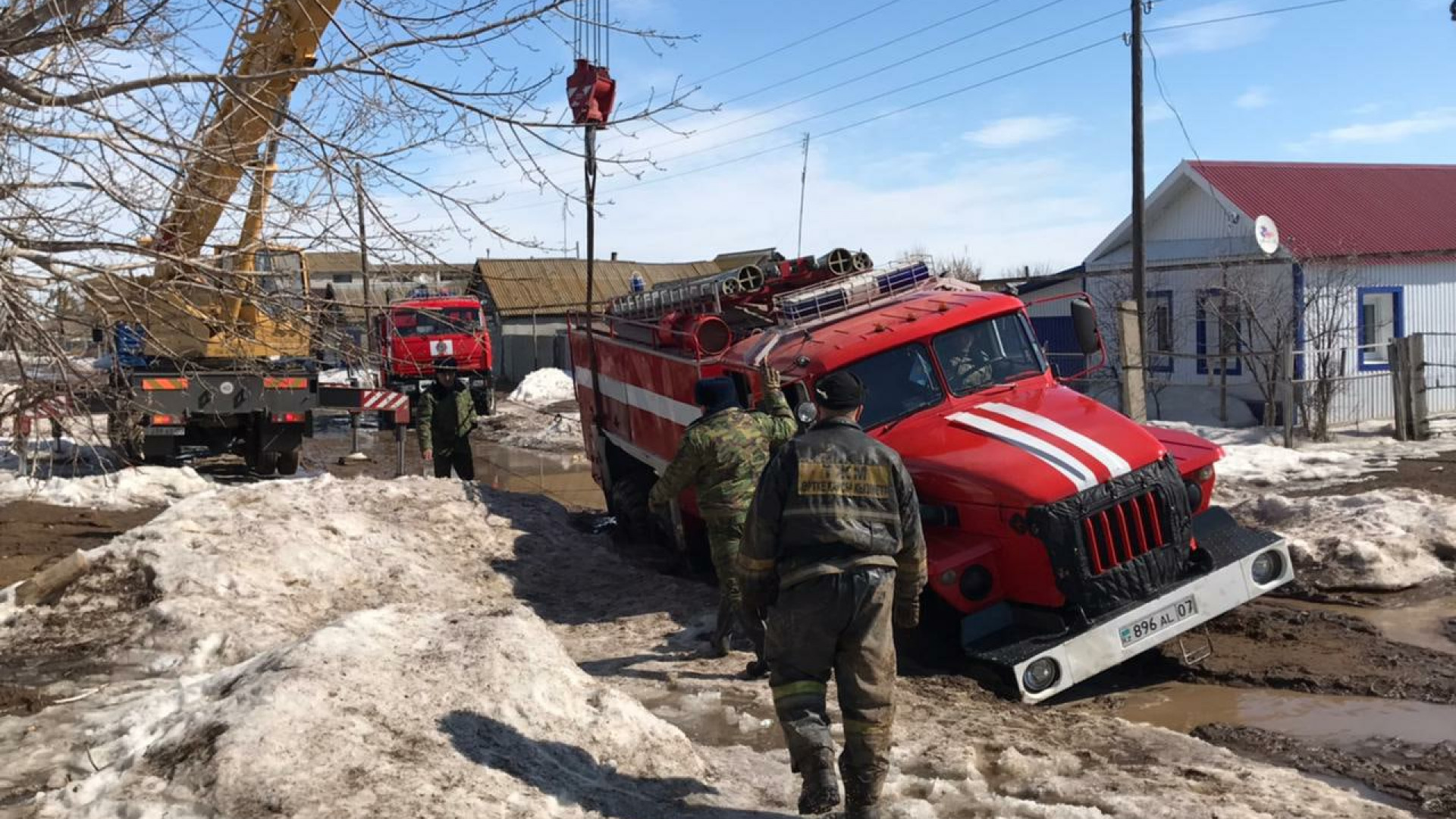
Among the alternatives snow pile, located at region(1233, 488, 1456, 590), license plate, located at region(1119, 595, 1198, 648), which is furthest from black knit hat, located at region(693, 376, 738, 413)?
snow pile, located at region(1233, 488, 1456, 590)

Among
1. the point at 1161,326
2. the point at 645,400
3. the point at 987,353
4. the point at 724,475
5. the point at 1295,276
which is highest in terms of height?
the point at 1295,276

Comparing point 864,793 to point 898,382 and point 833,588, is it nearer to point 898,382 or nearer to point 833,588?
point 833,588

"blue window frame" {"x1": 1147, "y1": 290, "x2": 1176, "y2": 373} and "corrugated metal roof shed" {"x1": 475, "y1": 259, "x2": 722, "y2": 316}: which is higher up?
"corrugated metal roof shed" {"x1": 475, "y1": 259, "x2": 722, "y2": 316}

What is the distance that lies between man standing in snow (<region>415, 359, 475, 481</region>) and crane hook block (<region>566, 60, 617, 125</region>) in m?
A: 7.46

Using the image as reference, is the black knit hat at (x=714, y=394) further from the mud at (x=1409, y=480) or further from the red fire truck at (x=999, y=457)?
the mud at (x=1409, y=480)

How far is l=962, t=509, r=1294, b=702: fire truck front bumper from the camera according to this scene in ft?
20.7

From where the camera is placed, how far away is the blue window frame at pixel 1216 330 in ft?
68.8

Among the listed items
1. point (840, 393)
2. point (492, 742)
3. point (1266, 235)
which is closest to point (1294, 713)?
point (840, 393)

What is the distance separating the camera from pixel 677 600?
30.9 ft

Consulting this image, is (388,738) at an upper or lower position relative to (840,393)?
lower

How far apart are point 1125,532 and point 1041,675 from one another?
3.07 feet

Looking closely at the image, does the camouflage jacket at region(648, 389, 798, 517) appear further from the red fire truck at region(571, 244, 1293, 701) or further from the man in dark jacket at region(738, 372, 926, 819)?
the man in dark jacket at region(738, 372, 926, 819)

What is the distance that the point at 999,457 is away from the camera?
6.98 m

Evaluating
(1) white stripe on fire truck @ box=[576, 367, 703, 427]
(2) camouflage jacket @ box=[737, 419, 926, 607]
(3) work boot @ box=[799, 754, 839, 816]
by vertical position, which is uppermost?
(1) white stripe on fire truck @ box=[576, 367, 703, 427]
